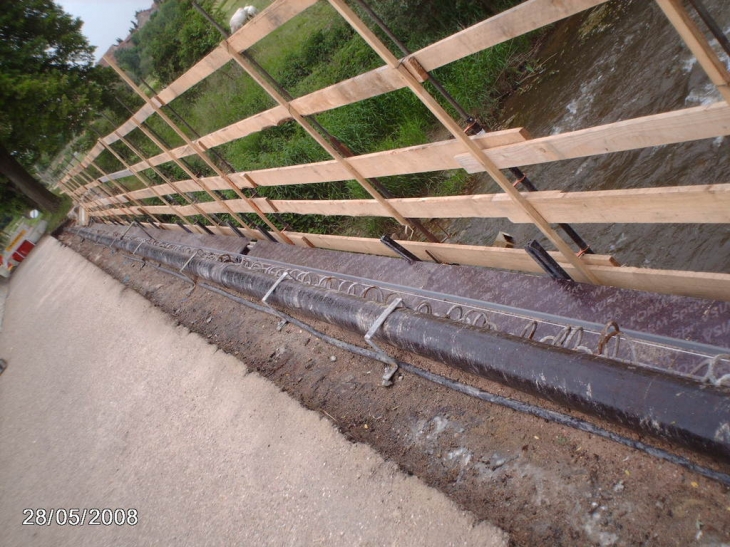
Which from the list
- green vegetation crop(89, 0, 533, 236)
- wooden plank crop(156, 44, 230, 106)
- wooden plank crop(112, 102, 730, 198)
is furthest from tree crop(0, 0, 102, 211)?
wooden plank crop(112, 102, 730, 198)

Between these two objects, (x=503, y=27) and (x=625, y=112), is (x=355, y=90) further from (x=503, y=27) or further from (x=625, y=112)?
(x=625, y=112)

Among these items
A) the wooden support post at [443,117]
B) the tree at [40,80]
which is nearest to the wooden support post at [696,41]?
the wooden support post at [443,117]

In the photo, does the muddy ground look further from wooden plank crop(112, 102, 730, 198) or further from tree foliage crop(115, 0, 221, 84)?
tree foliage crop(115, 0, 221, 84)

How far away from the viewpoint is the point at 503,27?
1.83 m

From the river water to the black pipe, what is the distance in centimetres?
183

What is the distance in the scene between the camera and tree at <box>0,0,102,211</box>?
1152 cm

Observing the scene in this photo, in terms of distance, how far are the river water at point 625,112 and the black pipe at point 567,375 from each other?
183 centimetres

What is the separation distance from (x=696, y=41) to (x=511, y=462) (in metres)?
1.50

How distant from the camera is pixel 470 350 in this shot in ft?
6.66

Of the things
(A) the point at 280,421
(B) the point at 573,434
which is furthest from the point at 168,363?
(B) the point at 573,434

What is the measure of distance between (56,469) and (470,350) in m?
3.54

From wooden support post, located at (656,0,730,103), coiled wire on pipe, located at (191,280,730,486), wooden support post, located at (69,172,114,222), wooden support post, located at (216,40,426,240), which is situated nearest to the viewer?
wooden support post, located at (656,0,730,103)

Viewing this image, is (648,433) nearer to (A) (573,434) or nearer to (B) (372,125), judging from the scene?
(A) (573,434)

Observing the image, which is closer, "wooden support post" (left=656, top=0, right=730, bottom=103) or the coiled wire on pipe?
"wooden support post" (left=656, top=0, right=730, bottom=103)
